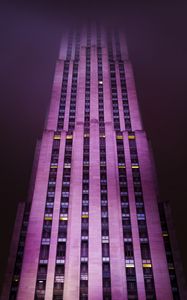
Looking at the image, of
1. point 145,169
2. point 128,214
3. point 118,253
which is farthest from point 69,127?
point 118,253

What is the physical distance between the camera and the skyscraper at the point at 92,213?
58875mm

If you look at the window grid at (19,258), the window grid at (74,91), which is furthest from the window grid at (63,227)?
the window grid at (74,91)

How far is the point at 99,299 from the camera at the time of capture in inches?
2201

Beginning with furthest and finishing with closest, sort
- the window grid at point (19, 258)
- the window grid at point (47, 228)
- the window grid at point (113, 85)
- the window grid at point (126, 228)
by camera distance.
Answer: the window grid at point (113, 85)
the window grid at point (19, 258)
the window grid at point (126, 228)
the window grid at point (47, 228)

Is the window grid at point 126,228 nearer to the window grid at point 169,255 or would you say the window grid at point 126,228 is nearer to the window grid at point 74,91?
the window grid at point 169,255

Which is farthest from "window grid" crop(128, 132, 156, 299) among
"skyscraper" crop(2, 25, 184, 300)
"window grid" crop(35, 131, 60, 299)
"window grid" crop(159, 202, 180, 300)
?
"window grid" crop(35, 131, 60, 299)

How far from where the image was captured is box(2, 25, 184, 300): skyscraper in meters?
58.9

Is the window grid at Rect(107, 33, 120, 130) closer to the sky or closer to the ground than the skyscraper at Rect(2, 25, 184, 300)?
closer to the sky

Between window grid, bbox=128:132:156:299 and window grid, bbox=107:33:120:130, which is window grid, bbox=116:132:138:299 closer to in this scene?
window grid, bbox=128:132:156:299

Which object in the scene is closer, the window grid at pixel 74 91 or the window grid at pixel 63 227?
the window grid at pixel 63 227

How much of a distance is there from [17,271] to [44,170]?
25.6 m

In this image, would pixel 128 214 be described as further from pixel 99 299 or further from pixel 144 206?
pixel 99 299

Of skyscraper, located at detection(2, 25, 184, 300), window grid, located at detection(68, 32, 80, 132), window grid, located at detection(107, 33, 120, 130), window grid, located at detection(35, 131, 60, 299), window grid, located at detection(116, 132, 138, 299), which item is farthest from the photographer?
window grid, located at detection(107, 33, 120, 130)

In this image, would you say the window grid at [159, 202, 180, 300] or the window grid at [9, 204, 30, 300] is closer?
the window grid at [159, 202, 180, 300]
